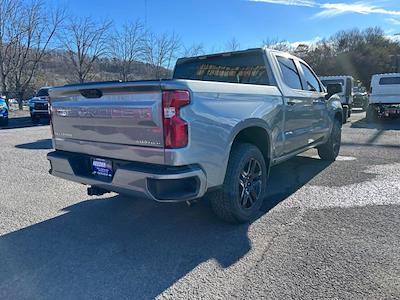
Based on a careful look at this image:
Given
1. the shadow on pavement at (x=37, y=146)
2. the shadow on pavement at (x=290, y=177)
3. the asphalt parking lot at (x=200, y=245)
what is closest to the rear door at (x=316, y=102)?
the shadow on pavement at (x=290, y=177)

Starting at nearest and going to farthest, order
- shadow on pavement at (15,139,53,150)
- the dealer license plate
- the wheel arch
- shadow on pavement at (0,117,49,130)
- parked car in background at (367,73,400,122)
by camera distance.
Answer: the dealer license plate → the wheel arch → shadow on pavement at (15,139,53,150) → parked car in background at (367,73,400,122) → shadow on pavement at (0,117,49,130)

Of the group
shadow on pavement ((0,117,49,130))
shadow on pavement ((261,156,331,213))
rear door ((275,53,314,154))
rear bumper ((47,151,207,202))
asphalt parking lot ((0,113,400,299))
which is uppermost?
rear door ((275,53,314,154))

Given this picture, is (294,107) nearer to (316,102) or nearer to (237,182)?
(316,102)

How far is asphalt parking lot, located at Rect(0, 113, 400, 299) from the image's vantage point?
2629 millimetres

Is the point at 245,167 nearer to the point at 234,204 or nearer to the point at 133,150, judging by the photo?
the point at 234,204

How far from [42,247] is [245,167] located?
2299 millimetres

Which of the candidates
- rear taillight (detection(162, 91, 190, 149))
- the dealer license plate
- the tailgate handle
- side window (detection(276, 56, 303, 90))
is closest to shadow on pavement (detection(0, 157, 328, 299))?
the dealer license plate

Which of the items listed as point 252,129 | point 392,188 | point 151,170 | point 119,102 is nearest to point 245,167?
point 252,129

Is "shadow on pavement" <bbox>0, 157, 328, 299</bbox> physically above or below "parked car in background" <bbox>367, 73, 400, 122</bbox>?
below

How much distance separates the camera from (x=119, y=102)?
121 inches

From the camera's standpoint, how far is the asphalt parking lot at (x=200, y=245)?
263cm

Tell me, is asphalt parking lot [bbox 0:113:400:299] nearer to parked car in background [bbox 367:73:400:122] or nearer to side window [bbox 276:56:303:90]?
side window [bbox 276:56:303:90]

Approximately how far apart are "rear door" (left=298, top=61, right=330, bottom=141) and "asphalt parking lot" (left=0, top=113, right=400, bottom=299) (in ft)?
3.12

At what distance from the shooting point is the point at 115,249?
10.7ft
